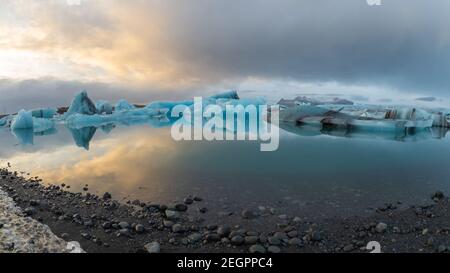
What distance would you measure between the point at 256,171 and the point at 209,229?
505 centimetres

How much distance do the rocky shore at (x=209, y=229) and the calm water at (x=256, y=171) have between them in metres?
0.66

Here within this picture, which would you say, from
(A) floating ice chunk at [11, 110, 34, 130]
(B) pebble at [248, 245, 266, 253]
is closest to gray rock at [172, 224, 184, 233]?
(B) pebble at [248, 245, 266, 253]

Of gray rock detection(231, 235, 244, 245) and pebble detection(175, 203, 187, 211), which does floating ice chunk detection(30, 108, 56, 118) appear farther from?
gray rock detection(231, 235, 244, 245)

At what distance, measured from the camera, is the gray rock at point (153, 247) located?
5.34 meters

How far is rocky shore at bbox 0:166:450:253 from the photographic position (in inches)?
216

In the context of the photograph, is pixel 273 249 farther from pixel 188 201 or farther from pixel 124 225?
pixel 188 201

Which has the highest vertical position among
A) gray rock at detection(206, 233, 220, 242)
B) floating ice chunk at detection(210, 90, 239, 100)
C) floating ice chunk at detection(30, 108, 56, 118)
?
floating ice chunk at detection(210, 90, 239, 100)

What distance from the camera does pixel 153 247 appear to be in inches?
212

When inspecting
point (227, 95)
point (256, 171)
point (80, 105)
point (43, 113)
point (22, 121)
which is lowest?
point (256, 171)

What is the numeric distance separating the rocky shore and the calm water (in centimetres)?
66

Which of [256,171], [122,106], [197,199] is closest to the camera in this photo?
[197,199]

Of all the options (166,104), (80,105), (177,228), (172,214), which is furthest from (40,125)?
(177,228)

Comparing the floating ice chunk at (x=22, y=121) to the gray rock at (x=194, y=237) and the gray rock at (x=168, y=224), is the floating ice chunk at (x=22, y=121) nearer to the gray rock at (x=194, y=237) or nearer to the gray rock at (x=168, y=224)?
the gray rock at (x=168, y=224)

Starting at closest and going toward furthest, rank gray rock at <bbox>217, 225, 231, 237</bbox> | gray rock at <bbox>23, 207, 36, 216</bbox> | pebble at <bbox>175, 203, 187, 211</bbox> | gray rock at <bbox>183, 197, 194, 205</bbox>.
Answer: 1. gray rock at <bbox>217, 225, 231, 237</bbox>
2. gray rock at <bbox>23, 207, 36, 216</bbox>
3. pebble at <bbox>175, 203, 187, 211</bbox>
4. gray rock at <bbox>183, 197, 194, 205</bbox>
